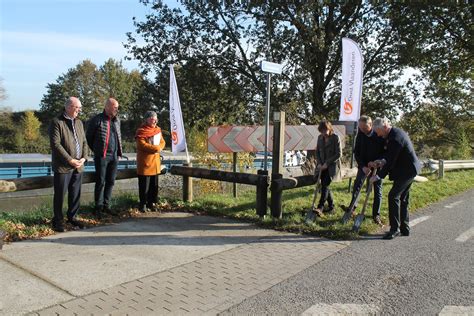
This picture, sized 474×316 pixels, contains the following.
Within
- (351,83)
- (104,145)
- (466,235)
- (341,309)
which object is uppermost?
(351,83)

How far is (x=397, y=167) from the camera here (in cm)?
595

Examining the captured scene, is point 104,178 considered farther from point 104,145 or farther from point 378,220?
point 378,220

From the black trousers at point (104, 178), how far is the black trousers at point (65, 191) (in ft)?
1.55

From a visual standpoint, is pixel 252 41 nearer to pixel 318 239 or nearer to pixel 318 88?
pixel 318 88

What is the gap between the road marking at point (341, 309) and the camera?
11.5 feet

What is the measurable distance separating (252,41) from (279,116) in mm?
10358

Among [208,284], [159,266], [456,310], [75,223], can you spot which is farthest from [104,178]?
[456,310]

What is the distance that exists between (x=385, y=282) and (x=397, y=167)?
2.23 metres

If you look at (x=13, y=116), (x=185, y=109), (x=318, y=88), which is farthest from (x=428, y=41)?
(x=13, y=116)

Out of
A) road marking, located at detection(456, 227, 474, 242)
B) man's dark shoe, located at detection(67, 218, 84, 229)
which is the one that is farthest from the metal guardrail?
man's dark shoe, located at detection(67, 218, 84, 229)

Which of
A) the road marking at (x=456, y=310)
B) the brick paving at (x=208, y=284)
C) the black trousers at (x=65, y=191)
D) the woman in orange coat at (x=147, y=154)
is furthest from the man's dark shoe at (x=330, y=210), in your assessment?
the black trousers at (x=65, y=191)

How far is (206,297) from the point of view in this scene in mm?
3740

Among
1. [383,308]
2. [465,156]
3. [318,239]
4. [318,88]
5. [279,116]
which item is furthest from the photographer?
[465,156]

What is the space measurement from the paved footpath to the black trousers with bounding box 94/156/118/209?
710mm
